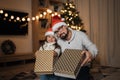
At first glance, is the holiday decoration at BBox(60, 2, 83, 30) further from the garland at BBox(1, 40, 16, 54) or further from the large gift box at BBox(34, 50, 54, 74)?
the large gift box at BBox(34, 50, 54, 74)

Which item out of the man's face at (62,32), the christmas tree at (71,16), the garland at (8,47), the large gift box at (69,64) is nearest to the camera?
→ the large gift box at (69,64)

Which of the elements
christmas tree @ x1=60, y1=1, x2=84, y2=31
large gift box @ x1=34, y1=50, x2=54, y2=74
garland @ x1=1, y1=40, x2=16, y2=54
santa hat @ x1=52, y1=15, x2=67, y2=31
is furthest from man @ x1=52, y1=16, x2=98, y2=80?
garland @ x1=1, y1=40, x2=16, y2=54

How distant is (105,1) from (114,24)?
768mm

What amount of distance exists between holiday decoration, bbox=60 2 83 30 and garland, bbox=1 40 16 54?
179 centimetres

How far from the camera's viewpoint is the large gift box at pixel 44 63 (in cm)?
160

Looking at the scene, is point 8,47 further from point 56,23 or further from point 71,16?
point 56,23

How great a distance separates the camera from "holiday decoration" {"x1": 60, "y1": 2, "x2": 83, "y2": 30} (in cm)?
641

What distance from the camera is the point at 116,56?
21.6 ft

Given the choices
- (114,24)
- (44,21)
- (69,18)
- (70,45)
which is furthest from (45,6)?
(70,45)

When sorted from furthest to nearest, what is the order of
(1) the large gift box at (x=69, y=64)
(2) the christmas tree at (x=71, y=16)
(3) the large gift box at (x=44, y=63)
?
(2) the christmas tree at (x=71, y=16)
(3) the large gift box at (x=44, y=63)
(1) the large gift box at (x=69, y=64)

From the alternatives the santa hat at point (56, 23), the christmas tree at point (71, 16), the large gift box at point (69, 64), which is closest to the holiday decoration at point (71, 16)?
the christmas tree at point (71, 16)

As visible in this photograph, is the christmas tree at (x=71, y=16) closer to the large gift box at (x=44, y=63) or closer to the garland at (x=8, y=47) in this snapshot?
the garland at (x=8, y=47)

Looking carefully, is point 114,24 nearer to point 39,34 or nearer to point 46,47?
point 39,34

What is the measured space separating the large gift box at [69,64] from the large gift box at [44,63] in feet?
0.28
